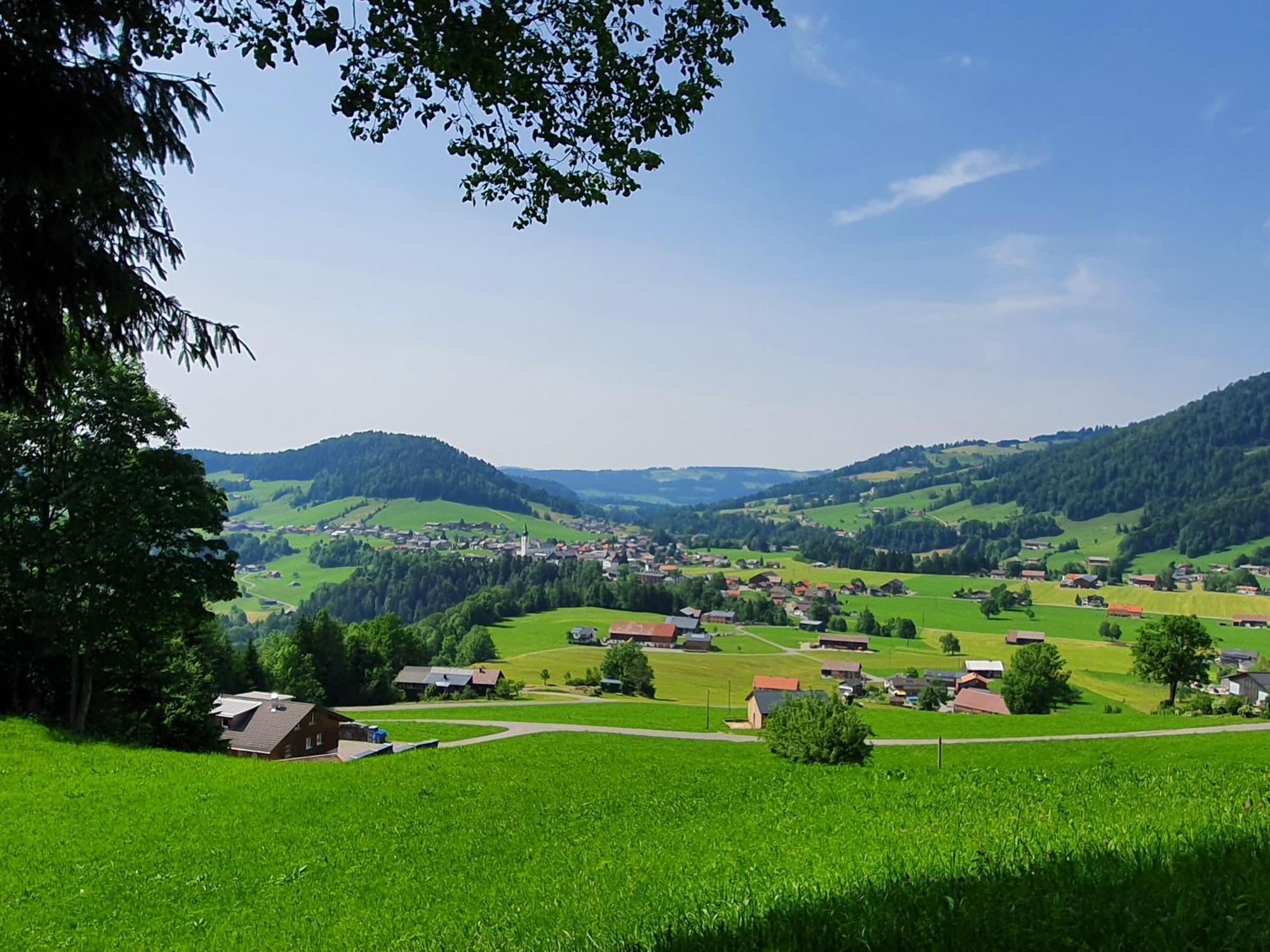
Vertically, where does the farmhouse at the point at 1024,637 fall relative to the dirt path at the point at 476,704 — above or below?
below

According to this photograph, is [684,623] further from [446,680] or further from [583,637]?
[446,680]

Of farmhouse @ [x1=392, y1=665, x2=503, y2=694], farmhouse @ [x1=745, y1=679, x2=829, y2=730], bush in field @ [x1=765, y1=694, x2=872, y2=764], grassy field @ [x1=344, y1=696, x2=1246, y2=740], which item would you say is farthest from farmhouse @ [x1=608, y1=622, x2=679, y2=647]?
bush in field @ [x1=765, y1=694, x2=872, y2=764]

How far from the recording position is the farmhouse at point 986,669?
107938 millimetres

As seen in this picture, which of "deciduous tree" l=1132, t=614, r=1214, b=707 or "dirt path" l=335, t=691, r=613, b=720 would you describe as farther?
"dirt path" l=335, t=691, r=613, b=720

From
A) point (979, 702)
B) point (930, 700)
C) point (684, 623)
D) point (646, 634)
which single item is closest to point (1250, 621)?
point (979, 702)

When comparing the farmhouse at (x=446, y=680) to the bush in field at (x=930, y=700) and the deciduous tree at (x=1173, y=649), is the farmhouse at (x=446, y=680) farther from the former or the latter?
the deciduous tree at (x=1173, y=649)

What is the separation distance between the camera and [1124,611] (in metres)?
166

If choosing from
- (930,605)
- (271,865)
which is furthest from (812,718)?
(930,605)

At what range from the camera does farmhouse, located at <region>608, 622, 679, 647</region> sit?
141175 mm

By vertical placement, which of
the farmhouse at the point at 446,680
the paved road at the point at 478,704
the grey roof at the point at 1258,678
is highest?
the paved road at the point at 478,704

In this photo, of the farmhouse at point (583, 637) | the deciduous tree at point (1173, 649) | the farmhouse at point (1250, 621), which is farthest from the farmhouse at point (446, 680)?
the farmhouse at point (1250, 621)

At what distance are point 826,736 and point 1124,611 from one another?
559ft

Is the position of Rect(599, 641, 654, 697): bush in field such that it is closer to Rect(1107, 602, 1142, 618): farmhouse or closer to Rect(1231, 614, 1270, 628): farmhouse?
Rect(1107, 602, 1142, 618): farmhouse

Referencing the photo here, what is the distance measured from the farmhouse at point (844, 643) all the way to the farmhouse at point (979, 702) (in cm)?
4888
